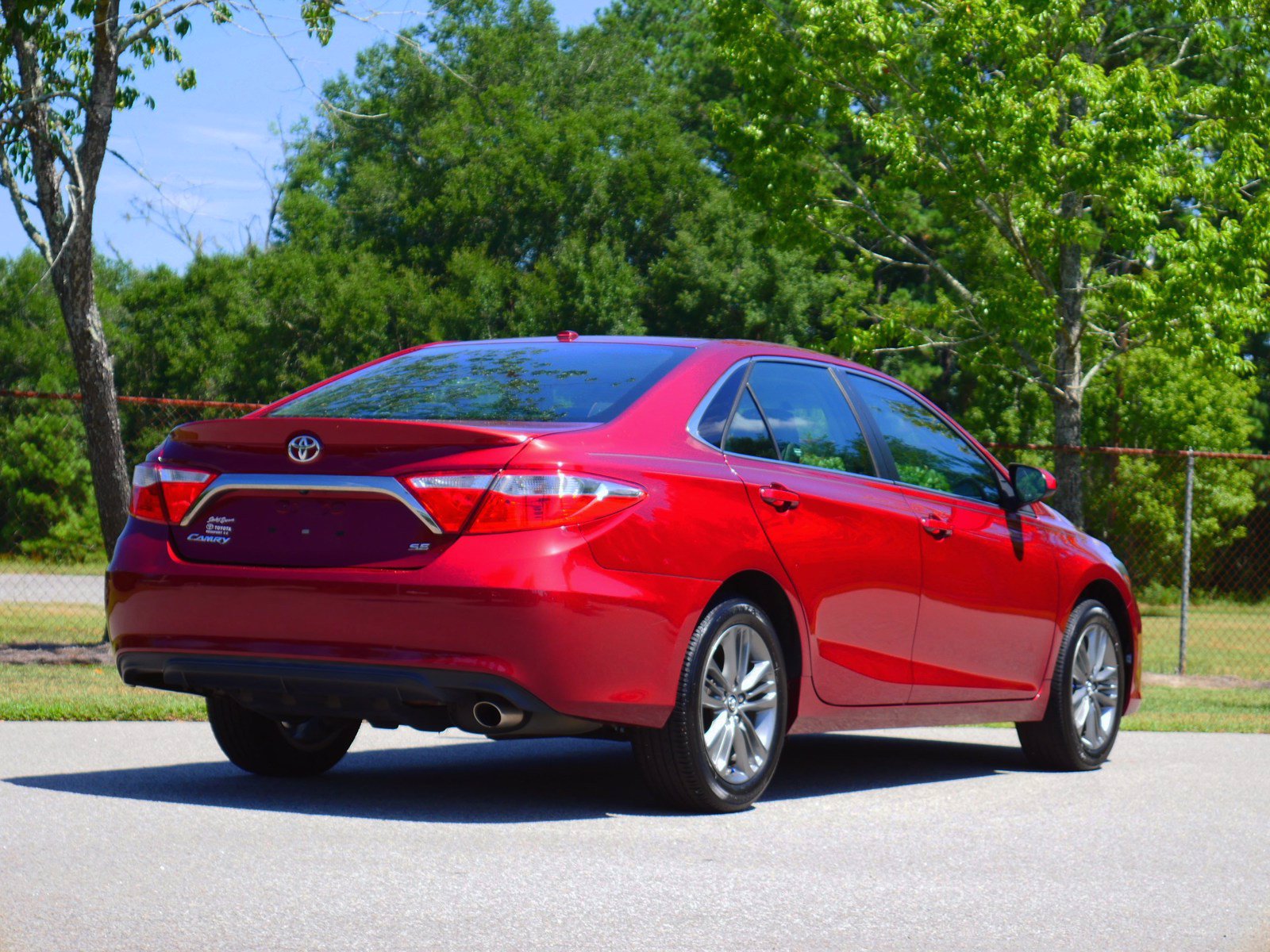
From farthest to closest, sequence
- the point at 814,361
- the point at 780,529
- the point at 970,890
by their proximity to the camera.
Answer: the point at 814,361 → the point at 780,529 → the point at 970,890

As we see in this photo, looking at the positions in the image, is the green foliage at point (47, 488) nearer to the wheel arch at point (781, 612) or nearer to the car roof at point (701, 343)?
the car roof at point (701, 343)

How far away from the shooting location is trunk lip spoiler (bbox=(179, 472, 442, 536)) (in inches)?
217

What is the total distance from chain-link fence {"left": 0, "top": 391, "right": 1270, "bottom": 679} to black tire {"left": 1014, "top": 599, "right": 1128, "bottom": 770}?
6.19 meters

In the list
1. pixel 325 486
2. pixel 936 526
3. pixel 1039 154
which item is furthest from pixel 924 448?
pixel 1039 154

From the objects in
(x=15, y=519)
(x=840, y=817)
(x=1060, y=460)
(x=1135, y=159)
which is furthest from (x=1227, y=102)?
(x=840, y=817)

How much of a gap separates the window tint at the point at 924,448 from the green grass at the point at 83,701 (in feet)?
13.1

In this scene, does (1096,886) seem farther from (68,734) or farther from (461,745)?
(68,734)

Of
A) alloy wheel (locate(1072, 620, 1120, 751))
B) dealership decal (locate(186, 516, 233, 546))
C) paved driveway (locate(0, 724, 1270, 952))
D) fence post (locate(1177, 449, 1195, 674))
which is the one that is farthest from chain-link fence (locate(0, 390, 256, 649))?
fence post (locate(1177, 449, 1195, 674))

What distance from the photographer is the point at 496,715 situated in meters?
5.52

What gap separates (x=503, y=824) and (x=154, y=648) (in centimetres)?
132

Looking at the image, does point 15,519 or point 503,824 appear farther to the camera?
point 15,519

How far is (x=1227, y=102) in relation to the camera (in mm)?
19562

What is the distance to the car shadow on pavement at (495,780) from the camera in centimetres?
616

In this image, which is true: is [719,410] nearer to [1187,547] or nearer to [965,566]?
[965,566]
